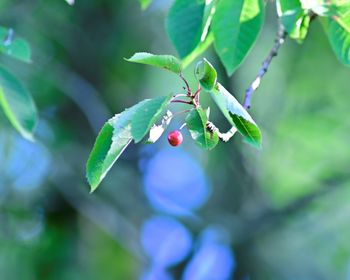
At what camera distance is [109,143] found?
1.44 meters

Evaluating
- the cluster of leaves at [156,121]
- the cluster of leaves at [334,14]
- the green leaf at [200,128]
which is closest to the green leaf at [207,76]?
the cluster of leaves at [156,121]

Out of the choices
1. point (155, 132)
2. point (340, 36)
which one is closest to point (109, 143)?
point (155, 132)

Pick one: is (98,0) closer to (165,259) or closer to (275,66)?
(275,66)

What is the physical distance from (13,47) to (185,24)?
0.80 meters

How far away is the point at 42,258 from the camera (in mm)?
5914

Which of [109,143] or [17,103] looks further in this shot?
[17,103]

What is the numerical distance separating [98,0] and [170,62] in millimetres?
4520

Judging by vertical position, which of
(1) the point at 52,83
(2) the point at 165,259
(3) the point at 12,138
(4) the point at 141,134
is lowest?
(2) the point at 165,259

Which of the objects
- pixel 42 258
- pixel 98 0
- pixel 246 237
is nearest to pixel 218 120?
pixel 246 237

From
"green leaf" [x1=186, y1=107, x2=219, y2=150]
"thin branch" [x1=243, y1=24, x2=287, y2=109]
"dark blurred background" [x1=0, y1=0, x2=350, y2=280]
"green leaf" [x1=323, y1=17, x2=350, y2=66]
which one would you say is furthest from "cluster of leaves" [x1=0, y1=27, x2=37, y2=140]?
"dark blurred background" [x1=0, y1=0, x2=350, y2=280]

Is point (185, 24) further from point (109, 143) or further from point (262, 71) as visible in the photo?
point (262, 71)

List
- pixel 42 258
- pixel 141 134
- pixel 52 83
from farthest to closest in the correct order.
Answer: pixel 42 258 < pixel 52 83 < pixel 141 134

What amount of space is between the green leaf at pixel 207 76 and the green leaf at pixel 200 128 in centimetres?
10

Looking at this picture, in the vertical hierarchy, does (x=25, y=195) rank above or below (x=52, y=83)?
below
